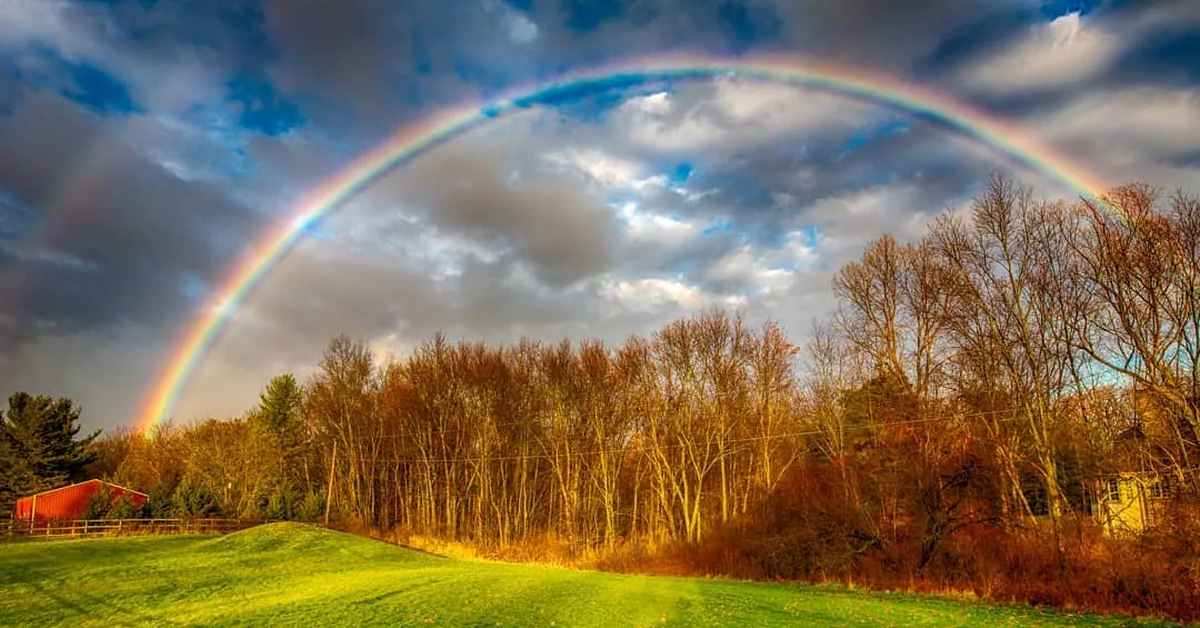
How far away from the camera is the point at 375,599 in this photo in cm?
2372

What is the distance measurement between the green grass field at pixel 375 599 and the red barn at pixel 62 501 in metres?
31.2

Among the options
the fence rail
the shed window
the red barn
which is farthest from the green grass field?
the red barn

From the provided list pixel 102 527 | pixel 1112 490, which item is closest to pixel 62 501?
pixel 102 527

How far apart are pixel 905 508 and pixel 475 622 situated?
26106 millimetres

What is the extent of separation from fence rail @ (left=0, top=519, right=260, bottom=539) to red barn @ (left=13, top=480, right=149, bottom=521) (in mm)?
10973

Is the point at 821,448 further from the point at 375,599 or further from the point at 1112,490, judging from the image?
the point at 375,599

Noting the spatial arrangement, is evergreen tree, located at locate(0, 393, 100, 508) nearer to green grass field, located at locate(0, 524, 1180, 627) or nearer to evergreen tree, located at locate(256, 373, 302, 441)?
evergreen tree, located at locate(256, 373, 302, 441)

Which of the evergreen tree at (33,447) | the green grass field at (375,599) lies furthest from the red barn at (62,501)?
the green grass field at (375,599)

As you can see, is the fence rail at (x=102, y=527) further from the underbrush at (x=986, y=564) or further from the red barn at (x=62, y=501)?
the underbrush at (x=986, y=564)

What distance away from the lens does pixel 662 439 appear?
65.2m

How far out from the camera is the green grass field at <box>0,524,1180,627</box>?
20.8 m

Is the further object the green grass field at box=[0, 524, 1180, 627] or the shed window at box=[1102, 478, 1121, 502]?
the shed window at box=[1102, 478, 1121, 502]

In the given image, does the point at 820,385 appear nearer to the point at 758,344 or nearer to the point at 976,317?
the point at 758,344

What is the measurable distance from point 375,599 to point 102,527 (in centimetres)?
4139
